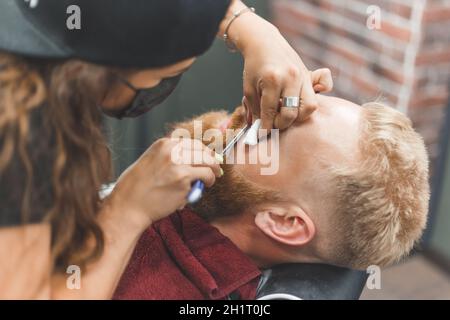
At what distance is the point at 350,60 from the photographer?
188cm

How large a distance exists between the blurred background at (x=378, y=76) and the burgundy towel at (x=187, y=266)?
592 millimetres

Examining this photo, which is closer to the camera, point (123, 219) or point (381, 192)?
point (123, 219)

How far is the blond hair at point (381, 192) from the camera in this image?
100cm

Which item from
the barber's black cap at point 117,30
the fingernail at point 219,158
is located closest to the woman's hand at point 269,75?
the fingernail at point 219,158

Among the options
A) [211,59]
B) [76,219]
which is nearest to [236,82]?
[211,59]

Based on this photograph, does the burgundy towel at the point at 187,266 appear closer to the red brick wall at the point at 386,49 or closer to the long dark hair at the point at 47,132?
the long dark hair at the point at 47,132

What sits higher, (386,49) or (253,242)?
(386,49)

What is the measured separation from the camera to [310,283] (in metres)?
1.00

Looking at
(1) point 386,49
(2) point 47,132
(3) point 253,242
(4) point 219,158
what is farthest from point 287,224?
(1) point 386,49

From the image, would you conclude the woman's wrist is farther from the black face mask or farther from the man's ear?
the man's ear

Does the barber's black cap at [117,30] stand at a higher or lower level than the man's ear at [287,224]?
higher

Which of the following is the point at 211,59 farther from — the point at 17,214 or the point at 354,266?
the point at 17,214

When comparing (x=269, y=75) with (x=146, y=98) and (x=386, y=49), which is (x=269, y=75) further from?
(x=386, y=49)

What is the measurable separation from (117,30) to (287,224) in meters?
0.53
